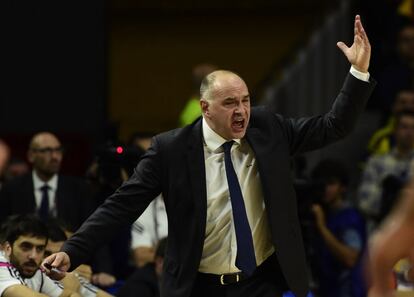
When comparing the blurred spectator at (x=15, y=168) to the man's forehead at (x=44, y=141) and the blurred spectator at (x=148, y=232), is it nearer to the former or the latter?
the man's forehead at (x=44, y=141)

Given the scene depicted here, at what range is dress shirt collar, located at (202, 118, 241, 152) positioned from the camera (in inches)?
233

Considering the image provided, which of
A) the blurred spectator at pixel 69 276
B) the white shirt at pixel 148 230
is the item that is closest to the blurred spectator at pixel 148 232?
the white shirt at pixel 148 230

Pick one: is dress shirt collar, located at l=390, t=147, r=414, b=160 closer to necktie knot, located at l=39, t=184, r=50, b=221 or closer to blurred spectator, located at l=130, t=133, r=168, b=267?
blurred spectator, located at l=130, t=133, r=168, b=267

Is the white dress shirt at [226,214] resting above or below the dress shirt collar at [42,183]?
above

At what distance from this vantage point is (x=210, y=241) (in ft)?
19.1

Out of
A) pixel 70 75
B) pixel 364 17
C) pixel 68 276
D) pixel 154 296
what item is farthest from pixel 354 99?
pixel 364 17

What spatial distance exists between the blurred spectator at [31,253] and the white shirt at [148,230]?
5.96ft

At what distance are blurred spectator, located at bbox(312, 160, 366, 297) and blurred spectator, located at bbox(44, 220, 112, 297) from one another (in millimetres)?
2295

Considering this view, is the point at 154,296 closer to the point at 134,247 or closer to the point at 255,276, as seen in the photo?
the point at 134,247

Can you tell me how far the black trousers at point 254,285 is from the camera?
19.0ft

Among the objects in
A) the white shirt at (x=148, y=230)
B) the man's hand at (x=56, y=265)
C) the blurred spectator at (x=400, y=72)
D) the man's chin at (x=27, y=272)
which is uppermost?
the blurred spectator at (x=400, y=72)

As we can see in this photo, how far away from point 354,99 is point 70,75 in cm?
503

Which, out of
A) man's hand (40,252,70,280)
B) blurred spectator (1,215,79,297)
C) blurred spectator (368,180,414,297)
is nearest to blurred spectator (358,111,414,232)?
blurred spectator (1,215,79,297)

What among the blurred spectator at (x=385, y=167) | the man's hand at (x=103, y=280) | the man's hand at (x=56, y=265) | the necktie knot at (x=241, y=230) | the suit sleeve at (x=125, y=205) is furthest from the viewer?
the blurred spectator at (x=385, y=167)
